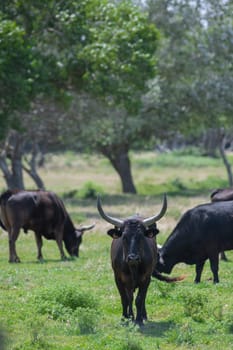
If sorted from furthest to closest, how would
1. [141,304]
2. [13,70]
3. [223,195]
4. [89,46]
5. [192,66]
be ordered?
[192,66]
[89,46]
[13,70]
[223,195]
[141,304]

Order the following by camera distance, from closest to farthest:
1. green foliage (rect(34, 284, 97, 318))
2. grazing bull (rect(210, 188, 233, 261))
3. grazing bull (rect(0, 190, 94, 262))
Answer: green foliage (rect(34, 284, 97, 318)), grazing bull (rect(0, 190, 94, 262)), grazing bull (rect(210, 188, 233, 261))

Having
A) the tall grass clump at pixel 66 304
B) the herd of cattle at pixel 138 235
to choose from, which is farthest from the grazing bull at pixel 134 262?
the tall grass clump at pixel 66 304

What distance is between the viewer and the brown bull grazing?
1241 centimetres

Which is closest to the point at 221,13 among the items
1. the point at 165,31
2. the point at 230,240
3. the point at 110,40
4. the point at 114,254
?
the point at 165,31

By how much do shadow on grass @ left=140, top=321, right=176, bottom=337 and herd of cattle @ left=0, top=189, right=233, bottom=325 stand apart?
156 millimetres

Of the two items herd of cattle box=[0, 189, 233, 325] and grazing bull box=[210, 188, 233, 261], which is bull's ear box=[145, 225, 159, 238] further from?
grazing bull box=[210, 188, 233, 261]

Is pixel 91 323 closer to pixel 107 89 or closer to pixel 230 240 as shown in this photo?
pixel 230 240

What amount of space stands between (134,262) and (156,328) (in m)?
0.93

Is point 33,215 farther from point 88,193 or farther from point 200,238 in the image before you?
point 88,193

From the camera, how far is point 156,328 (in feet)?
40.4

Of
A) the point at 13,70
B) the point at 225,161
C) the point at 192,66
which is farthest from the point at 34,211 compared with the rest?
the point at 225,161

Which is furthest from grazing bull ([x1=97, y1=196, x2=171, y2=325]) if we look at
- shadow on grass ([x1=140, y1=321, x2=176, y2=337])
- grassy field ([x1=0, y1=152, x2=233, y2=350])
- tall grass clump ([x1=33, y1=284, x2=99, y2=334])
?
tall grass clump ([x1=33, y1=284, x2=99, y2=334])

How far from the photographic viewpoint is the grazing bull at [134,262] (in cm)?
1241

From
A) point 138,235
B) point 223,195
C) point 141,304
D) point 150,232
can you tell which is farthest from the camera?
point 223,195
